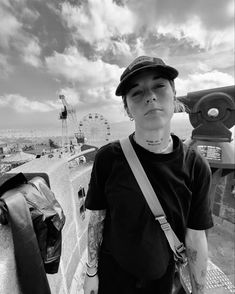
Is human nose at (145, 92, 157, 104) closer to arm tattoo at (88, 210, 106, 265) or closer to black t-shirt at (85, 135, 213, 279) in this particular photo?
black t-shirt at (85, 135, 213, 279)

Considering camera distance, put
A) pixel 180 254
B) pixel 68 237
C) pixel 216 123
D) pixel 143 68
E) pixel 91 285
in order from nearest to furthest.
→ pixel 143 68 → pixel 180 254 → pixel 91 285 → pixel 68 237 → pixel 216 123

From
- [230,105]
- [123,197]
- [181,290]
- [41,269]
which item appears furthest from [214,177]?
[41,269]

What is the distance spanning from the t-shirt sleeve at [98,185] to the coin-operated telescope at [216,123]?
6.44ft

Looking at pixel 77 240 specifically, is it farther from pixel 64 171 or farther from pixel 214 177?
pixel 214 177

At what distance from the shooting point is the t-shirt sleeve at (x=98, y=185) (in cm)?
131

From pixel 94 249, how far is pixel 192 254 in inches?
32.5

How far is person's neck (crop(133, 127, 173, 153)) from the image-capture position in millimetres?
1163

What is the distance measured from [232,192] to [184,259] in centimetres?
412

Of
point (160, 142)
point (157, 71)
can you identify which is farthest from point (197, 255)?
point (157, 71)

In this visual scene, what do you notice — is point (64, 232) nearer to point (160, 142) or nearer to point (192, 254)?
point (192, 254)

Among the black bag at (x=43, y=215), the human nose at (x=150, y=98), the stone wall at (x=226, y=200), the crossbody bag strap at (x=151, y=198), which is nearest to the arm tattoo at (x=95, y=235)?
the black bag at (x=43, y=215)

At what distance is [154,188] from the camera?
119 centimetres

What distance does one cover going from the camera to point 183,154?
1191 mm

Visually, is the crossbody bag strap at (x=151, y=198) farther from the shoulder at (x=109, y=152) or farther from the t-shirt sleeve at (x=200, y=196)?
the t-shirt sleeve at (x=200, y=196)
